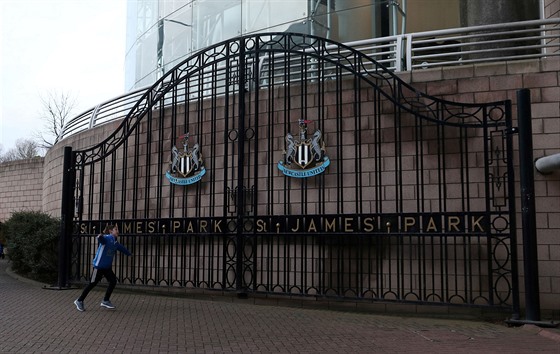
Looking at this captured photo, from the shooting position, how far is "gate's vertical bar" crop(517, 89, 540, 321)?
740cm

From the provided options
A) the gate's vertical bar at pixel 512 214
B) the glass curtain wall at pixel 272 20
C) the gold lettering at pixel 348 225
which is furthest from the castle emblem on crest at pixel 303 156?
the glass curtain wall at pixel 272 20

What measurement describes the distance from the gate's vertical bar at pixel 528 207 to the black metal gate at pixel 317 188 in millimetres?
169

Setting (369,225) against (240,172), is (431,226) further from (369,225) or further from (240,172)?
(240,172)

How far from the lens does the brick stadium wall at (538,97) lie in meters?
7.87

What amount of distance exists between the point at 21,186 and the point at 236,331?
1779 cm

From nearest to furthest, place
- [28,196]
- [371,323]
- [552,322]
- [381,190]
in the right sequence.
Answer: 1. [552,322]
2. [371,323]
3. [381,190]
4. [28,196]

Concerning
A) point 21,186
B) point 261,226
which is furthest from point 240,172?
point 21,186

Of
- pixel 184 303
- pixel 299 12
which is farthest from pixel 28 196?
pixel 184 303

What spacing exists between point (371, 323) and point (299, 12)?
990 centimetres

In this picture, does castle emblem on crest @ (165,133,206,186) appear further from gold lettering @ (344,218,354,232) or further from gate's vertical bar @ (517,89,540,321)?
gate's vertical bar @ (517,89,540,321)

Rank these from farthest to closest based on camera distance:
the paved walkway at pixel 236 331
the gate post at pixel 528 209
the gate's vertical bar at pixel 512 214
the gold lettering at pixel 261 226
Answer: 1. the gold lettering at pixel 261 226
2. the gate's vertical bar at pixel 512 214
3. the gate post at pixel 528 209
4. the paved walkway at pixel 236 331

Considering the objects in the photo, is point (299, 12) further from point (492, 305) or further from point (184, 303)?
point (492, 305)

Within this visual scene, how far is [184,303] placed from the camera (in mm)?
9547

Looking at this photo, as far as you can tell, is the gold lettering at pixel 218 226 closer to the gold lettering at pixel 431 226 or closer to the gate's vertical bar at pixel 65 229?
the gold lettering at pixel 431 226
